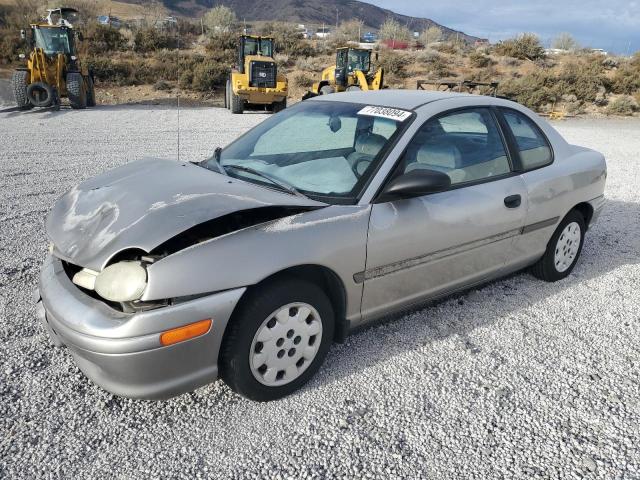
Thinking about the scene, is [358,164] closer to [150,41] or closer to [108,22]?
[150,41]

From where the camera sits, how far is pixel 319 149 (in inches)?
129

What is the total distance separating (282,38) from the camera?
3709 centimetres

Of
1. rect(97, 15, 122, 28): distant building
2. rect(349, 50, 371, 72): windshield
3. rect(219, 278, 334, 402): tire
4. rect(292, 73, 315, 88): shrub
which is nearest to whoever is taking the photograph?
rect(219, 278, 334, 402): tire

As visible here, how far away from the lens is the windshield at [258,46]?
19391 mm

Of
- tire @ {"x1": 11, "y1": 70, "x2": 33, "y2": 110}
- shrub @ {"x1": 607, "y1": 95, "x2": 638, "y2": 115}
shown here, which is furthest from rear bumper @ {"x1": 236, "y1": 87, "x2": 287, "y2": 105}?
shrub @ {"x1": 607, "y1": 95, "x2": 638, "y2": 115}

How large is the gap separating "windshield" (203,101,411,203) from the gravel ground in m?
1.04

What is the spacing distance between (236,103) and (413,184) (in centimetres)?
1664

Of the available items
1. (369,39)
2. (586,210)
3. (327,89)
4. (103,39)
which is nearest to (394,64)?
(327,89)

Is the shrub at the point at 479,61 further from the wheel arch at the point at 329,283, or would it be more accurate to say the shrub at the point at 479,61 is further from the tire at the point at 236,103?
the wheel arch at the point at 329,283

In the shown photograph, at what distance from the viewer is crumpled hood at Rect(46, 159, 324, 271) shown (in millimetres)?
2328

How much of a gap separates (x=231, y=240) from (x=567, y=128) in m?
17.3

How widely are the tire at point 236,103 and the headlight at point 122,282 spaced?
1686cm

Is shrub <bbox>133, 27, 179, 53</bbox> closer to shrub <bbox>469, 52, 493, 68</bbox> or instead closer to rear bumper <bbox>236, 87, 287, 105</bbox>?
rear bumper <bbox>236, 87, 287, 105</bbox>

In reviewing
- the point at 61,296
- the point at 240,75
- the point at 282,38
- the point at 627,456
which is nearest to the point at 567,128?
the point at 240,75
